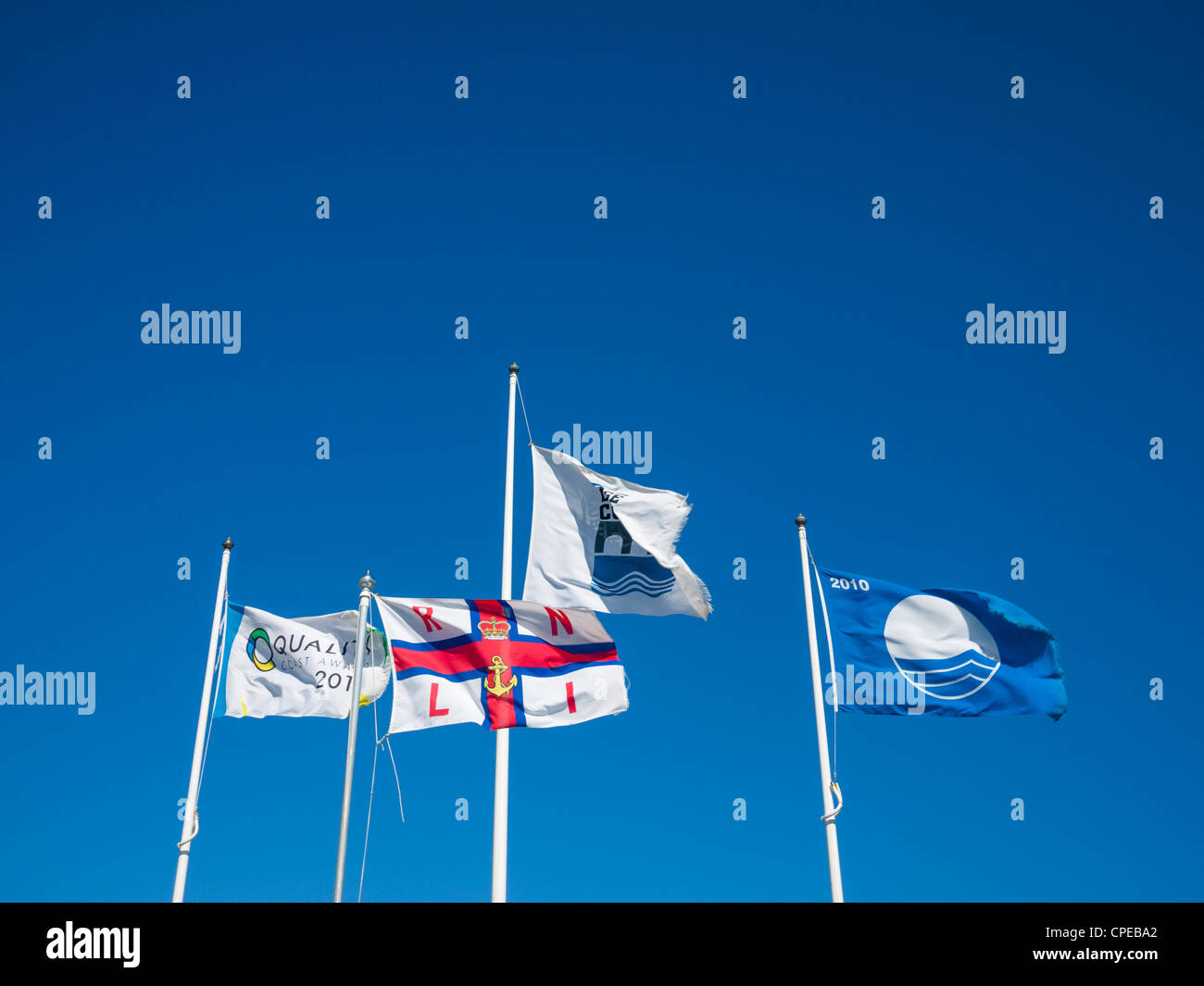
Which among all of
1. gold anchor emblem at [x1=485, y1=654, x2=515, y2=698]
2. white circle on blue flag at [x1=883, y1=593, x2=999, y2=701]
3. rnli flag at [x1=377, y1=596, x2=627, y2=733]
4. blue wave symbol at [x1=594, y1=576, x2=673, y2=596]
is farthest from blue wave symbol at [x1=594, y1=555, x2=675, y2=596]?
white circle on blue flag at [x1=883, y1=593, x2=999, y2=701]

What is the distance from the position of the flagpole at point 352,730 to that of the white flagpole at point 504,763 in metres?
2.33

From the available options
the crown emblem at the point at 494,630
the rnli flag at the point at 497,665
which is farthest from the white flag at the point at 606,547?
the crown emblem at the point at 494,630

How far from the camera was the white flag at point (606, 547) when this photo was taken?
868 inches

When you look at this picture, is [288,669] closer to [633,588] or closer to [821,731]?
[633,588]

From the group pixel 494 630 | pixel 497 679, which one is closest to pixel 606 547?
pixel 494 630

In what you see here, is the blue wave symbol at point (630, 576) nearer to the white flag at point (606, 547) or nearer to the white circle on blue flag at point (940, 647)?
the white flag at point (606, 547)

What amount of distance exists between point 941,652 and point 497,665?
26.8 ft

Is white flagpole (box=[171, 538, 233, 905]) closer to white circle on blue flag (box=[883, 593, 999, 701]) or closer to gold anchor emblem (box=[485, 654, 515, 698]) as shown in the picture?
gold anchor emblem (box=[485, 654, 515, 698])
